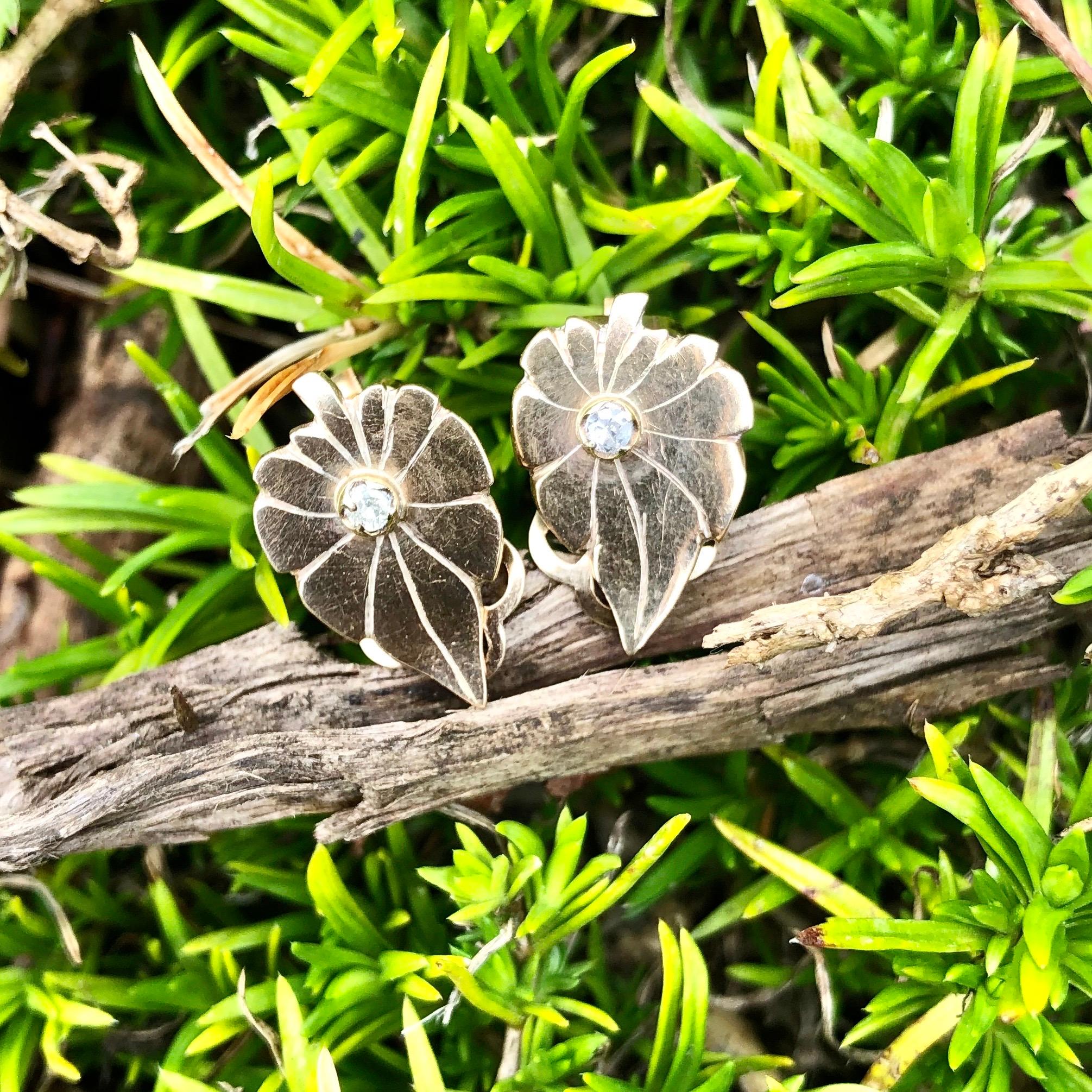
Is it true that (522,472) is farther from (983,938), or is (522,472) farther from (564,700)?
(983,938)

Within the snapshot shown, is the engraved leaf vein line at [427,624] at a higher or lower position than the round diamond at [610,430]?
lower

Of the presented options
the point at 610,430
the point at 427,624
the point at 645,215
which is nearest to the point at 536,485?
the point at 610,430

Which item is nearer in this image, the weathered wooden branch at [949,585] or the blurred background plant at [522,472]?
the weathered wooden branch at [949,585]

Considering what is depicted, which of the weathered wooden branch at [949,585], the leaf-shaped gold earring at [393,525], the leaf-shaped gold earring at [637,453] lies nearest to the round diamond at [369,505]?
the leaf-shaped gold earring at [393,525]

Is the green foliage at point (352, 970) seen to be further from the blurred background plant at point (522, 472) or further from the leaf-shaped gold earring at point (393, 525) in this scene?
the leaf-shaped gold earring at point (393, 525)

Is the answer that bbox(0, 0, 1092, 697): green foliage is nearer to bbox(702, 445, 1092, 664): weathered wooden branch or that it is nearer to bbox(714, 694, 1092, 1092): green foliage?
bbox(702, 445, 1092, 664): weathered wooden branch

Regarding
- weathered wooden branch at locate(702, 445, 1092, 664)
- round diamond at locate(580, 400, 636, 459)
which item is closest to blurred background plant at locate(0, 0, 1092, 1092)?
weathered wooden branch at locate(702, 445, 1092, 664)
